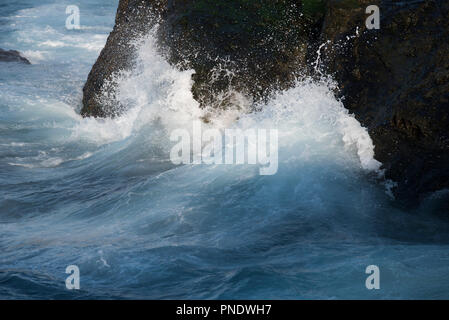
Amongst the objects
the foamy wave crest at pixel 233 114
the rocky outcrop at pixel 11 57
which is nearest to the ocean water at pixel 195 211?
the foamy wave crest at pixel 233 114

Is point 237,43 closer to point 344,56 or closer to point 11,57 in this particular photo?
point 344,56

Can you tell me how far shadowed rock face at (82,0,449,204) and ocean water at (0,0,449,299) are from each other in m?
0.23

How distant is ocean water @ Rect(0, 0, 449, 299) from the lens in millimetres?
4707

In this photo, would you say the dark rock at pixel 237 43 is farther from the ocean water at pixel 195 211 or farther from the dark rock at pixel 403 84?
the dark rock at pixel 403 84

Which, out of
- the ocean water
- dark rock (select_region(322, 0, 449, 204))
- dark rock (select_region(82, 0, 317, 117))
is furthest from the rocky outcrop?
dark rock (select_region(322, 0, 449, 204))

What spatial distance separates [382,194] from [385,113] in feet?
2.83

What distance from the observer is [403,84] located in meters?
6.36

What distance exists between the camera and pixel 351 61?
6.99 m

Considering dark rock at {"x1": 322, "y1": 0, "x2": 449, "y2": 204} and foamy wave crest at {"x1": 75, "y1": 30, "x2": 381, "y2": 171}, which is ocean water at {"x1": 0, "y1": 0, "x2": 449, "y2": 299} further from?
dark rock at {"x1": 322, "y1": 0, "x2": 449, "y2": 204}

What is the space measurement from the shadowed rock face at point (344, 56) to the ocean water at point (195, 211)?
23 cm

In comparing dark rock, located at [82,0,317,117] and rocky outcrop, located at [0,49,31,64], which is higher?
rocky outcrop, located at [0,49,31,64]

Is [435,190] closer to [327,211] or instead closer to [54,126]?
[327,211]

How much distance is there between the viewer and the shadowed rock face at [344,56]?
20.0 ft

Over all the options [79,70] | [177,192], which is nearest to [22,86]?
[79,70]
